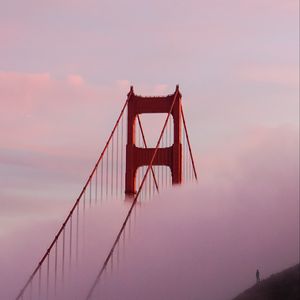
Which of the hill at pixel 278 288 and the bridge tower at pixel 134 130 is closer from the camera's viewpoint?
the hill at pixel 278 288

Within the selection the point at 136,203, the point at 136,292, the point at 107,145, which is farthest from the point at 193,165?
the point at 136,292

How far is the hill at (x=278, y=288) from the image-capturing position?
29.1m

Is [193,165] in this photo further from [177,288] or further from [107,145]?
[177,288]

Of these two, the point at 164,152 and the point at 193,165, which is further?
the point at 193,165

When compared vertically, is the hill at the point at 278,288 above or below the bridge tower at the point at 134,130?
below

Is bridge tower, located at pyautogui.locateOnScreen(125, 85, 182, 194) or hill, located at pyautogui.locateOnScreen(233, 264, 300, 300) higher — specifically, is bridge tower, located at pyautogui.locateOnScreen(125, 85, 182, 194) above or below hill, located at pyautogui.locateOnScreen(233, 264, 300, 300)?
above

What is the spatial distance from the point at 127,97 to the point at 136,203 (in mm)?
5431

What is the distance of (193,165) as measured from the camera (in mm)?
50094

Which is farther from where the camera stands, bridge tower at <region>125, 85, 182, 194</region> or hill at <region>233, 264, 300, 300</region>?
bridge tower at <region>125, 85, 182, 194</region>

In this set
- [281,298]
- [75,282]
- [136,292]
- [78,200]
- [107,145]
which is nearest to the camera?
[281,298]

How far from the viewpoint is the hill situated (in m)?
29.1

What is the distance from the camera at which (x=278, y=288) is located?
97.1 feet

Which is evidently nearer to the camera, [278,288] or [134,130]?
[278,288]

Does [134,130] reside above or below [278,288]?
above
